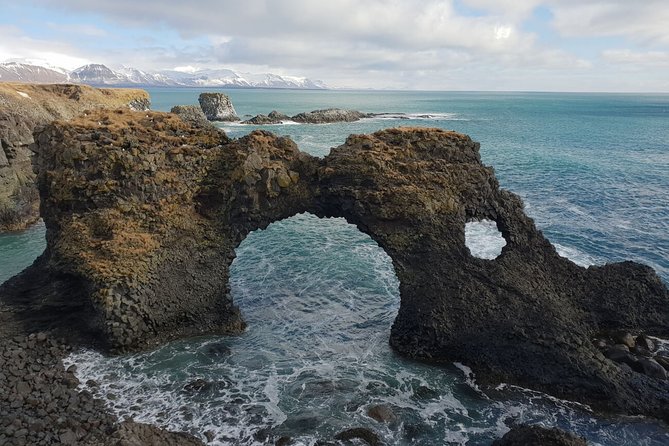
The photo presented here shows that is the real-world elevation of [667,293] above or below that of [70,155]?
below

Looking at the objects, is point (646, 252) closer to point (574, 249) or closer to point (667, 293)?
point (574, 249)

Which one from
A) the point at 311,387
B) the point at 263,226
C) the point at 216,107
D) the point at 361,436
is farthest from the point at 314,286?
the point at 216,107

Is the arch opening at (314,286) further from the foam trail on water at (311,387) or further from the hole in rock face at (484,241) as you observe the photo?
the hole in rock face at (484,241)

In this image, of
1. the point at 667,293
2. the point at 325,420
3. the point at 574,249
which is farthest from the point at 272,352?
the point at 574,249

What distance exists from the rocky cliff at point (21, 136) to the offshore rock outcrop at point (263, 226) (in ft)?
62.4

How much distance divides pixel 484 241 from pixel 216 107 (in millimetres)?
114966

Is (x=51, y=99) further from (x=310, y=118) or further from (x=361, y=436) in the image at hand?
(x=310, y=118)

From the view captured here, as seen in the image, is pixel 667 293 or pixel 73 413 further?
pixel 667 293

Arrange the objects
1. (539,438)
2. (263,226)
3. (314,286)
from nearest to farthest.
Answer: (539,438), (263,226), (314,286)

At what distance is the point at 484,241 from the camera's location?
40125 millimetres

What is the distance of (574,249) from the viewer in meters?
38.6

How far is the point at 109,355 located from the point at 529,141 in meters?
96.3

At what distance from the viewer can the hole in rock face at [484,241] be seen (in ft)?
122

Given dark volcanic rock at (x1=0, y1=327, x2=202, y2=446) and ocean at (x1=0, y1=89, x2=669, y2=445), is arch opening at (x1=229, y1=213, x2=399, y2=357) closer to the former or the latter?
ocean at (x1=0, y1=89, x2=669, y2=445)
